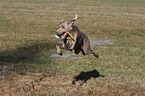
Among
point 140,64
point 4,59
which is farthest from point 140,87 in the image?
point 4,59

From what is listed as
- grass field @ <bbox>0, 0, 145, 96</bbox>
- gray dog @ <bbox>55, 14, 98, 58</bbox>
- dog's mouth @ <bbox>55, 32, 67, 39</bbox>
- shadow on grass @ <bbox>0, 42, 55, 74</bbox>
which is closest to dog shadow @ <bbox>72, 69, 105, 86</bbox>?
grass field @ <bbox>0, 0, 145, 96</bbox>

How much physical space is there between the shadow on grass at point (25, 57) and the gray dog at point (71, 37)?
161 inches

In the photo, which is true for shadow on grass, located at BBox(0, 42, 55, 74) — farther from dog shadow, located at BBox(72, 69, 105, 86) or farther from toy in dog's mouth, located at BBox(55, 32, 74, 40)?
toy in dog's mouth, located at BBox(55, 32, 74, 40)

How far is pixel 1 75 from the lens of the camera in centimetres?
883

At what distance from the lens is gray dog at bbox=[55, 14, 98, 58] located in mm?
5242

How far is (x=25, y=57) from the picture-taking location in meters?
11.3

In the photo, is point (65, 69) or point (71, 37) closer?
point (71, 37)

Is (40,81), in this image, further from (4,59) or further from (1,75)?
(4,59)

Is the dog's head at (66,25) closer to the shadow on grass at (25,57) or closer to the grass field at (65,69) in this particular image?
the grass field at (65,69)

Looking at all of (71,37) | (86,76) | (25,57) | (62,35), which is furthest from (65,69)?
(62,35)

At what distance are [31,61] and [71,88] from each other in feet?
11.1

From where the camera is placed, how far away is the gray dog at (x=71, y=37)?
5.24 metres

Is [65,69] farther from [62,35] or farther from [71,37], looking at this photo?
[62,35]

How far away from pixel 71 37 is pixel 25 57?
6265mm
